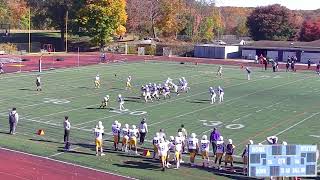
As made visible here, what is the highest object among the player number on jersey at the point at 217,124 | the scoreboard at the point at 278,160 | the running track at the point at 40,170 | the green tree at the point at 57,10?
the green tree at the point at 57,10

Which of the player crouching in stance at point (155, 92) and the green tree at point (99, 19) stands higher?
the green tree at point (99, 19)

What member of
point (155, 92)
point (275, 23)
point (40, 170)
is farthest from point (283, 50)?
point (40, 170)

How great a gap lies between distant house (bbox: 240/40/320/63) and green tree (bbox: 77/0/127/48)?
1838 centimetres

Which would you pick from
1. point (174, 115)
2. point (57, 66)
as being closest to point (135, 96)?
point (174, 115)

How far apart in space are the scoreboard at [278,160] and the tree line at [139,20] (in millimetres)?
60066

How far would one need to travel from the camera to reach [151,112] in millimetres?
30109

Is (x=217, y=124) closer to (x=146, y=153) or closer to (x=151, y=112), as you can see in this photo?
(x=151, y=112)

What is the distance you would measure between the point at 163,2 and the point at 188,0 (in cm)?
2951

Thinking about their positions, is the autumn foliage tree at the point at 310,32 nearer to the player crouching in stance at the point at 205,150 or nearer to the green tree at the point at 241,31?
the green tree at the point at 241,31

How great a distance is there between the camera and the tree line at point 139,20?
73.8 metres

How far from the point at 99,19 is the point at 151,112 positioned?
4513 cm

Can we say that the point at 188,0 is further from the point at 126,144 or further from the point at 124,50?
the point at 126,144

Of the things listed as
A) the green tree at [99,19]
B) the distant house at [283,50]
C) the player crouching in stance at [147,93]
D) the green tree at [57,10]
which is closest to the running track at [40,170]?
the player crouching in stance at [147,93]

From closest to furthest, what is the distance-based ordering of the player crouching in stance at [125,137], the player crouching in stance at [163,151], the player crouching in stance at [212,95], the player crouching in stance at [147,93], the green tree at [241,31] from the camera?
the player crouching in stance at [163,151], the player crouching in stance at [125,137], the player crouching in stance at [212,95], the player crouching in stance at [147,93], the green tree at [241,31]
